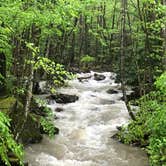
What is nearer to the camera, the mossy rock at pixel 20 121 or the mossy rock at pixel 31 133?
the mossy rock at pixel 20 121

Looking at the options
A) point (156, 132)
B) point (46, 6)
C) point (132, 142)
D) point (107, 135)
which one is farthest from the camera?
point (107, 135)

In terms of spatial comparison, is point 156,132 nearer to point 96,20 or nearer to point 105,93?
point 105,93

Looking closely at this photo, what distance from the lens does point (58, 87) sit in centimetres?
2109

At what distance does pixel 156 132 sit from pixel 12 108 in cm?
480

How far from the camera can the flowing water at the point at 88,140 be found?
1006 cm

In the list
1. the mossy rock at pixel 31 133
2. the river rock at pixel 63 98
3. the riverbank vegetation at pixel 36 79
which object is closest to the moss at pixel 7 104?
the riverbank vegetation at pixel 36 79

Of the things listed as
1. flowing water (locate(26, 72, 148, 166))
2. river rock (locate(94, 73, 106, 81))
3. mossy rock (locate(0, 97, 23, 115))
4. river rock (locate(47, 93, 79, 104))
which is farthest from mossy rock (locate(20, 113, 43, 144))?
river rock (locate(94, 73, 106, 81))

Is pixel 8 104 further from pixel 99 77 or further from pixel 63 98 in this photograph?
pixel 99 77

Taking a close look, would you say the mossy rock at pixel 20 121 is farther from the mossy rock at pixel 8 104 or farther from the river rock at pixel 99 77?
the river rock at pixel 99 77

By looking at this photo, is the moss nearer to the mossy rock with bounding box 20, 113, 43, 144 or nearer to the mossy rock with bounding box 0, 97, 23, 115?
the mossy rock with bounding box 0, 97, 23, 115

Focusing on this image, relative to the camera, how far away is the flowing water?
10.1 m

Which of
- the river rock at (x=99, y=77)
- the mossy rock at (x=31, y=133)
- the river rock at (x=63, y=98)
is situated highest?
the mossy rock at (x=31, y=133)

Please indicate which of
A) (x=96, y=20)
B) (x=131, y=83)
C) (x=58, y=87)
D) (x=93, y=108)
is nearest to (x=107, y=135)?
(x=93, y=108)

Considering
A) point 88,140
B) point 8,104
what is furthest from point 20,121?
point 88,140
